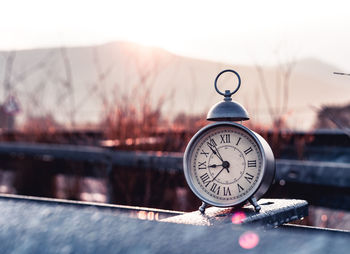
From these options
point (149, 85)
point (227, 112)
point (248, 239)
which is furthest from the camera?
point (149, 85)

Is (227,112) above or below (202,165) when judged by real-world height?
above

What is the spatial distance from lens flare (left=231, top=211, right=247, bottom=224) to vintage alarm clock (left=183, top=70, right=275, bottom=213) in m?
0.03

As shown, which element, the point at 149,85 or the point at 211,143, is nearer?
the point at 211,143

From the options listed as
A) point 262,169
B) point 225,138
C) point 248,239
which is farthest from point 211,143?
point 248,239

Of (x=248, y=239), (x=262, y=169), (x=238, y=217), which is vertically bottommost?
(x=238, y=217)

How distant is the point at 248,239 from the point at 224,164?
29.0 inches

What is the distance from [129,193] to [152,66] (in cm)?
115

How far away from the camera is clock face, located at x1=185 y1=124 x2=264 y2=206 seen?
46.7 inches

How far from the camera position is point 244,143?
3.96ft

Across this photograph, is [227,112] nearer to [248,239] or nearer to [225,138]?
[225,138]

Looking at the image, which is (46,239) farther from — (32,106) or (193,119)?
(32,106)

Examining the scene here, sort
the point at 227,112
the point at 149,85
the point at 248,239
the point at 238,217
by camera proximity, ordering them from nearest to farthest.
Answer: the point at 248,239 < the point at 238,217 < the point at 227,112 < the point at 149,85

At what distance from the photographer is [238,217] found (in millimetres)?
1112

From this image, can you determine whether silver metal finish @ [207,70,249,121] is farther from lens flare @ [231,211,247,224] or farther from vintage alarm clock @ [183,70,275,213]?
lens flare @ [231,211,247,224]
